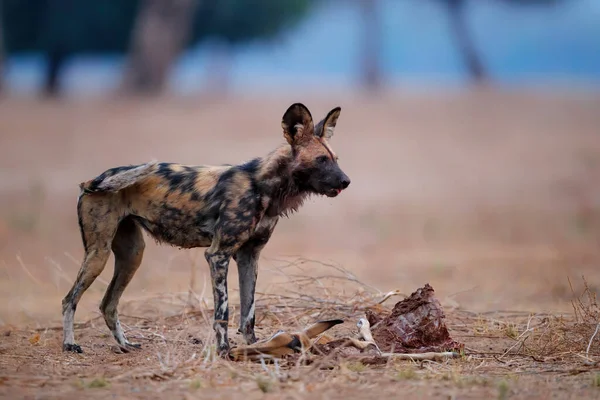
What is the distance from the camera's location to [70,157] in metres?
17.8

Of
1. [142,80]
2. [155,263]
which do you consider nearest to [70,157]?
[142,80]

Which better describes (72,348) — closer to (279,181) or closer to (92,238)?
(92,238)

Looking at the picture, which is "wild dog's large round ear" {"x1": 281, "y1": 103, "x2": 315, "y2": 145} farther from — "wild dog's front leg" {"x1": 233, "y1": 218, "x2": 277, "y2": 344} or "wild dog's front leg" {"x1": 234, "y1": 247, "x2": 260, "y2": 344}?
"wild dog's front leg" {"x1": 234, "y1": 247, "x2": 260, "y2": 344}

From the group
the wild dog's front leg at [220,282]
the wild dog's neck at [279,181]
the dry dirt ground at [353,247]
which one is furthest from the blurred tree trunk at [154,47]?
the wild dog's front leg at [220,282]

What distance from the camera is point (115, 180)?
5531mm

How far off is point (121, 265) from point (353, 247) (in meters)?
7.82

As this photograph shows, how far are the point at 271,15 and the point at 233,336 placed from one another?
2132cm

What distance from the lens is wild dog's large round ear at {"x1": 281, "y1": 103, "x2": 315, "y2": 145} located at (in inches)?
212

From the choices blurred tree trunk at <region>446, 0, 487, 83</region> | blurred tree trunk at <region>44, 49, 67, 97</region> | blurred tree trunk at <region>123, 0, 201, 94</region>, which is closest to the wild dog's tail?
blurred tree trunk at <region>123, 0, 201, 94</region>

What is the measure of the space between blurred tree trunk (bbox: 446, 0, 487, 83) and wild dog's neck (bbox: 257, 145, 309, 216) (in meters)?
19.9

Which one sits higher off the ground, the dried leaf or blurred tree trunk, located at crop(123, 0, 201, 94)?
blurred tree trunk, located at crop(123, 0, 201, 94)

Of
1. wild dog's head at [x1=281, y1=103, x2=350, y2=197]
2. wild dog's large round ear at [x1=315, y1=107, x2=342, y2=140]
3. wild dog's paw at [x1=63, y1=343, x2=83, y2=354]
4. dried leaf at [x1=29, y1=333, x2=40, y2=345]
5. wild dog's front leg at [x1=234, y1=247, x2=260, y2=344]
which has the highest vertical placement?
wild dog's large round ear at [x1=315, y1=107, x2=342, y2=140]

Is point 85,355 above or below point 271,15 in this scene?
below

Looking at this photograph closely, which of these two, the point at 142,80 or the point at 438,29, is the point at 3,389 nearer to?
the point at 142,80
